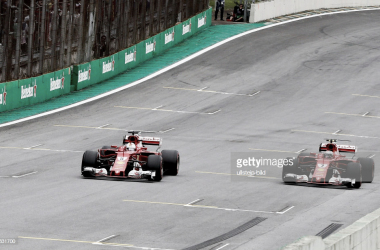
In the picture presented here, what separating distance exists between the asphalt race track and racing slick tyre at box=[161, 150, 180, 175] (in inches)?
15.3

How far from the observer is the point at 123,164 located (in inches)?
798

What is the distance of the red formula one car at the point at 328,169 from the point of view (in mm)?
20281

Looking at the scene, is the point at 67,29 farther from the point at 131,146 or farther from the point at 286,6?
the point at 286,6

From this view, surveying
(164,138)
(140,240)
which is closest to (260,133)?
(164,138)

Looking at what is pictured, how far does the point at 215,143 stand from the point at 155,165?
26.7 feet

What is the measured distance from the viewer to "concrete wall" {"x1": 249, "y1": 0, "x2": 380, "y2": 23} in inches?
2211

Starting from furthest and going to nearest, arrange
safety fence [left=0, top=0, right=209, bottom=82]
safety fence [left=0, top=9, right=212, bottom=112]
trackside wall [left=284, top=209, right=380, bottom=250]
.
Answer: safety fence [left=0, top=0, right=209, bottom=82], safety fence [left=0, top=9, right=212, bottom=112], trackside wall [left=284, top=209, right=380, bottom=250]

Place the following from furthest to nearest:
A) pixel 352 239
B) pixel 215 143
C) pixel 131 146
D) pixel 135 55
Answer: pixel 135 55
pixel 215 143
pixel 131 146
pixel 352 239

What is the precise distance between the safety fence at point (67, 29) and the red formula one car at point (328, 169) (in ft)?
55.5

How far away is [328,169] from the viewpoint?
67.7 feet

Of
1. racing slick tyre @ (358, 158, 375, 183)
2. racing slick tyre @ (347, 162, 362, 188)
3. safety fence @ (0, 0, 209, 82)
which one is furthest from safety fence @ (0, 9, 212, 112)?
racing slick tyre @ (347, 162, 362, 188)

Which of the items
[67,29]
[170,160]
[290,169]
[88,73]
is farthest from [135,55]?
[290,169]

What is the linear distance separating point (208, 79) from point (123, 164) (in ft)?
70.6

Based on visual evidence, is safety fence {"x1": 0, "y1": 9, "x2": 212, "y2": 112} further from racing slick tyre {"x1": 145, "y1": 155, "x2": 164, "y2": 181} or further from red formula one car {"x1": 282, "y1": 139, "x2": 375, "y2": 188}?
red formula one car {"x1": 282, "y1": 139, "x2": 375, "y2": 188}
